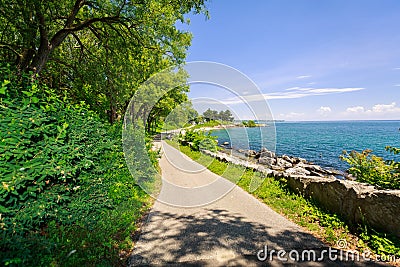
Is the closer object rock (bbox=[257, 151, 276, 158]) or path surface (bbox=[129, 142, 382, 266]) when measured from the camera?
path surface (bbox=[129, 142, 382, 266])

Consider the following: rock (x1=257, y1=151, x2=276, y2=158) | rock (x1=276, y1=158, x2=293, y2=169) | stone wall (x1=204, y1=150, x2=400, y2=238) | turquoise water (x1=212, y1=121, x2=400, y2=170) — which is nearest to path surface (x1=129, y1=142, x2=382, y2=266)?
stone wall (x1=204, y1=150, x2=400, y2=238)

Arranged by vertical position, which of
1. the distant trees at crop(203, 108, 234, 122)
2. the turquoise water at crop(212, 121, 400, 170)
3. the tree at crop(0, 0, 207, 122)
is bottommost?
the turquoise water at crop(212, 121, 400, 170)

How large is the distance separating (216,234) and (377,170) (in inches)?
178

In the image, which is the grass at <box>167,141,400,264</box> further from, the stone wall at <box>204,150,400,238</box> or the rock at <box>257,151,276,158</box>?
the rock at <box>257,151,276,158</box>

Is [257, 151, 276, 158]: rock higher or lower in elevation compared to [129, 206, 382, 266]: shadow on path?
lower

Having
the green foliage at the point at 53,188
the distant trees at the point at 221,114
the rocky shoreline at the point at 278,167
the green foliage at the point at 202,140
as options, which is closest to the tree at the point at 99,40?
the distant trees at the point at 221,114

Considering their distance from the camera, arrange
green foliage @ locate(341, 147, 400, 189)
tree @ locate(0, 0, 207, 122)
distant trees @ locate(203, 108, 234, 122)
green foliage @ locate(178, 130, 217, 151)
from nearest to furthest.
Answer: green foliage @ locate(341, 147, 400, 189) → tree @ locate(0, 0, 207, 122) → distant trees @ locate(203, 108, 234, 122) → green foliage @ locate(178, 130, 217, 151)

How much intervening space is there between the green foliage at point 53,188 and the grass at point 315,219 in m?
3.60

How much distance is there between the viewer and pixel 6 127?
2.34 meters

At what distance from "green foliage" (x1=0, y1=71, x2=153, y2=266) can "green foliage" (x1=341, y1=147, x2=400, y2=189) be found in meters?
5.70

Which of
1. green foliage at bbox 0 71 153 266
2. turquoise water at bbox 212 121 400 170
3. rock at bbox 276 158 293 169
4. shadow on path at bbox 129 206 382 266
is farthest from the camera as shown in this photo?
rock at bbox 276 158 293 169

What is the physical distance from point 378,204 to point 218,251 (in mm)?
3026

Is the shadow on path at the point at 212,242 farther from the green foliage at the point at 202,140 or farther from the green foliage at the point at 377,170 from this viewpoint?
the green foliage at the point at 202,140

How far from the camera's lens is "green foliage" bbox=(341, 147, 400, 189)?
485 centimetres
